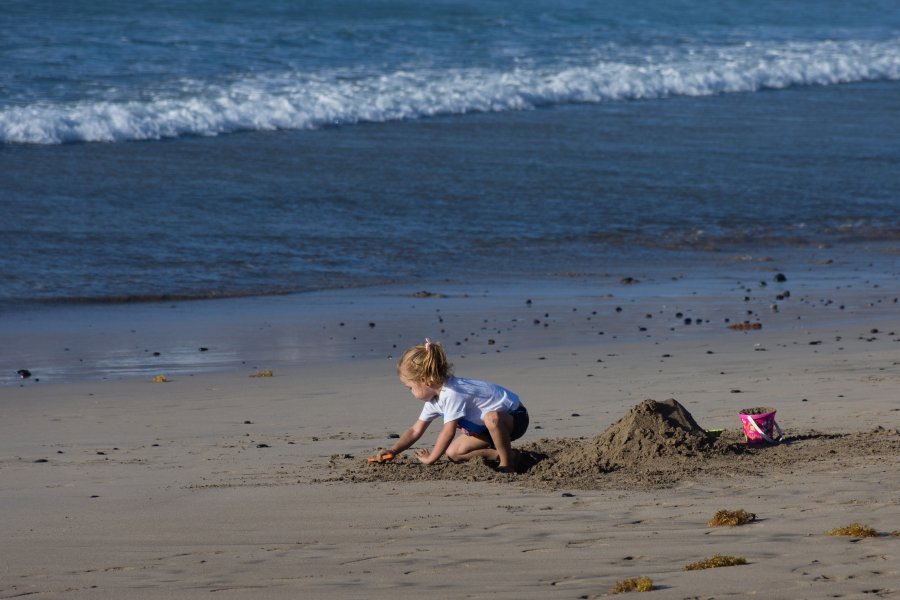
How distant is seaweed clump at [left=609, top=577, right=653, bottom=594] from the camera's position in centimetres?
438

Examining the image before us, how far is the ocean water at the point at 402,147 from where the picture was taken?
1380cm

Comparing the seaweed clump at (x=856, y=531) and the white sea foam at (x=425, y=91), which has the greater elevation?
the white sea foam at (x=425, y=91)

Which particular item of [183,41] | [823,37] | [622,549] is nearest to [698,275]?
[622,549]

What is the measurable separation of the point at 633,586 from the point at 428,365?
7.60 feet

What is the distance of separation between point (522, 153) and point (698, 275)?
6.88 m

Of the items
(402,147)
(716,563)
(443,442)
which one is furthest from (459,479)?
(402,147)

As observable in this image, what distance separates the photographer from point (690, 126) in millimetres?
22609

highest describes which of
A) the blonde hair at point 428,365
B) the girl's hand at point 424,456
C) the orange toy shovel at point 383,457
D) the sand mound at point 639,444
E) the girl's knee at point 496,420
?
the blonde hair at point 428,365

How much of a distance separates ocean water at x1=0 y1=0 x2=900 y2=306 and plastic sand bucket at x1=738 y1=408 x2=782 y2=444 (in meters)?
6.29

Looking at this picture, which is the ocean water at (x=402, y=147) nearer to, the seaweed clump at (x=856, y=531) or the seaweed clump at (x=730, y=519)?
the seaweed clump at (x=730, y=519)

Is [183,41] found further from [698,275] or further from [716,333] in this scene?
[716,333]

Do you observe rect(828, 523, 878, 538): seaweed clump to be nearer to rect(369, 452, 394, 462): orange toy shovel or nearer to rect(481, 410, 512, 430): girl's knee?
rect(481, 410, 512, 430): girl's knee

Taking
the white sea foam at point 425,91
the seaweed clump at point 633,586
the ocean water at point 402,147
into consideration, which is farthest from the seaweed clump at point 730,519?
the white sea foam at point 425,91

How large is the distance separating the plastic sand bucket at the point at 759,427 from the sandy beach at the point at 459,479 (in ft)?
0.25
